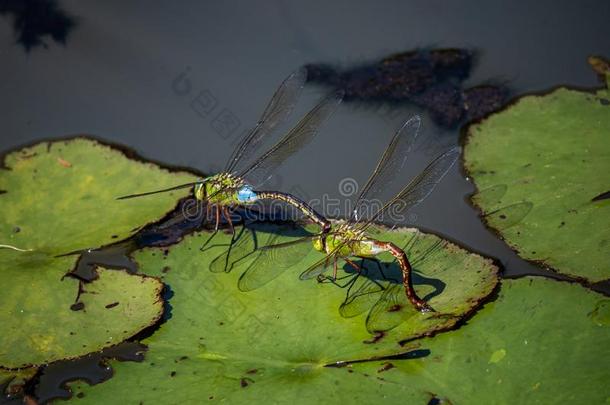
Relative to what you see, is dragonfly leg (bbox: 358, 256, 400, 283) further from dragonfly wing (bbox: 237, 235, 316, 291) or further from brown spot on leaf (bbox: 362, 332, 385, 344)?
brown spot on leaf (bbox: 362, 332, 385, 344)

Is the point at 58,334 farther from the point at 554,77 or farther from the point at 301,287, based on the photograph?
the point at 554,77

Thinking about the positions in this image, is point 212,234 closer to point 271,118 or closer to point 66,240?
point 66,240

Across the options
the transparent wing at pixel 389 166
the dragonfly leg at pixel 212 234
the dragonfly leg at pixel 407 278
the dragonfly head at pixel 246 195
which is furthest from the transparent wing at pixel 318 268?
the dragonfly head at pixel 246 195

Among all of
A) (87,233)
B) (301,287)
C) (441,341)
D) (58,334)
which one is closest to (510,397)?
(441,341)

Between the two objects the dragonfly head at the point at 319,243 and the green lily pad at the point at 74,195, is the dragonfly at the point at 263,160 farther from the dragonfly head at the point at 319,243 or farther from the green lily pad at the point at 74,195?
the dragonfly head at the point at 319,243

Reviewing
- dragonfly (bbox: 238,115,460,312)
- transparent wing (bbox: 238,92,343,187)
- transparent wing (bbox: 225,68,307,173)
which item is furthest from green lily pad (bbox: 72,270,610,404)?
transparent wing (bbox: 225,68,307,173)
